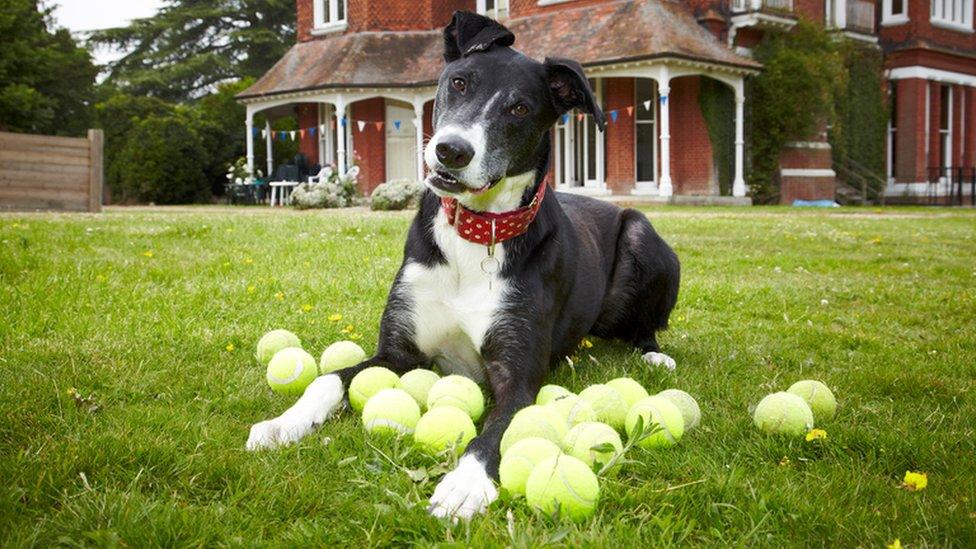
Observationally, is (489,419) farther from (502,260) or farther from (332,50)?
(332,50)

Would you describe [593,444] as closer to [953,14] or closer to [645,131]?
[645,131]

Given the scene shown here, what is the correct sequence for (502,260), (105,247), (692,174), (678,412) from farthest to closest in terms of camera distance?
(692,174)
(105,247)
(502,260)
(678,412)

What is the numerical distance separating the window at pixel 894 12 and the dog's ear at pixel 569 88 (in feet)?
99.3

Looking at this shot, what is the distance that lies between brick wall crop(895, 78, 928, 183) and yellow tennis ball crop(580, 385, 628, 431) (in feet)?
100

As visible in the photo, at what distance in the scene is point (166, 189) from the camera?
29297mm

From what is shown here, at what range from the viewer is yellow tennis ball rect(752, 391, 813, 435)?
318 centimetres

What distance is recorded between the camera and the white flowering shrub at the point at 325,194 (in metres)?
21.9

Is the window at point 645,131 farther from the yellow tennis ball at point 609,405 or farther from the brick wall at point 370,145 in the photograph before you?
the yellow tennis ball at point 609,405

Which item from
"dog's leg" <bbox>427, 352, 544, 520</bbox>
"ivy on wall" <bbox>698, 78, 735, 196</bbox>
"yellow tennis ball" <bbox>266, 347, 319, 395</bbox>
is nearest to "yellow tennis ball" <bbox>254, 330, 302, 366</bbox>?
"yellow tennis ball" <bbox>266, 347, 319, 395</bbox>

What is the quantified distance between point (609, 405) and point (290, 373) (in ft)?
4.47

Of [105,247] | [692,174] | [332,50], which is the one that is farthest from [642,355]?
[332,50]

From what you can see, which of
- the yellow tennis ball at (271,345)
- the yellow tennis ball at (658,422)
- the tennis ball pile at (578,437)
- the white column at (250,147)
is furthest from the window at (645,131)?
the yellow tennis ball at (658,422)

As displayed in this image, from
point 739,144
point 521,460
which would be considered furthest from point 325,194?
point 521,460

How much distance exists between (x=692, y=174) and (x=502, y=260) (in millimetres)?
21874
